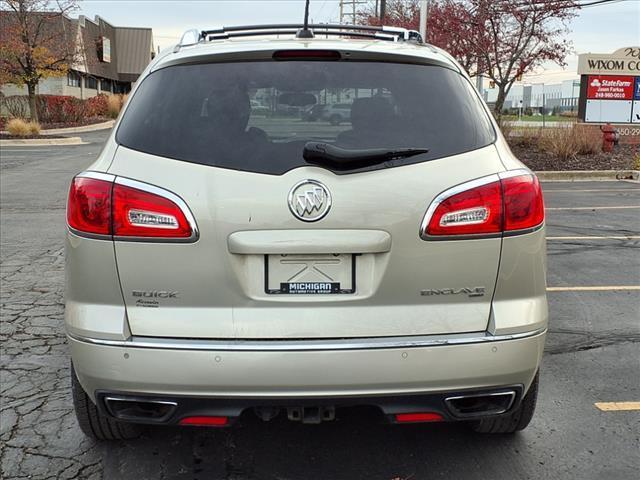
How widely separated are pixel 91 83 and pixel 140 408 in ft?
173

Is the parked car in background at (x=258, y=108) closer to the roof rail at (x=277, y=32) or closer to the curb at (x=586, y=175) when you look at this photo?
the roof rail at (x=277, y=32)

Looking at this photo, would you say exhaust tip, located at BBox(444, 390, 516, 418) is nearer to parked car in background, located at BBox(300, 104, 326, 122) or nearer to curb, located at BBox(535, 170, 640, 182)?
parked car in background, located at BBox(300, 104, 326, 122)

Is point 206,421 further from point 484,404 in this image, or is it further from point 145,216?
point 484,404

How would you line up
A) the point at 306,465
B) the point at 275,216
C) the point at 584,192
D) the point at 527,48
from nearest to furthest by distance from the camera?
the point at 275,216 → the point at 306,465 → the point at 584,192 → the point at 527,48

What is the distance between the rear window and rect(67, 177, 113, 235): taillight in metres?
0.21

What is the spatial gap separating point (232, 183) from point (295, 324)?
0.57m

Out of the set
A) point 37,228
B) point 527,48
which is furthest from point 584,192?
point 37,228

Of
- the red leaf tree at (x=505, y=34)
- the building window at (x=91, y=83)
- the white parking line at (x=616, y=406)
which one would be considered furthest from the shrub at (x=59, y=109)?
the white parking line at (x=616, y=406)

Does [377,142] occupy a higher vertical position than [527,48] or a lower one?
lower

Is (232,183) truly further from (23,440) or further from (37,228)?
(37,228)

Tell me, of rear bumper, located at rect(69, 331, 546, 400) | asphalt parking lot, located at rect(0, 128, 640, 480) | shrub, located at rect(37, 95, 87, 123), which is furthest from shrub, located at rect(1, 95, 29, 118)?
rear bumper, located at rect(69, 331, 546, 400)

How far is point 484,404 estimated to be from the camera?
2.57 metres

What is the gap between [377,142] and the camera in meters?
2.53

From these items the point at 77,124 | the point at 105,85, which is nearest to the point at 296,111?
the point at 77,124
